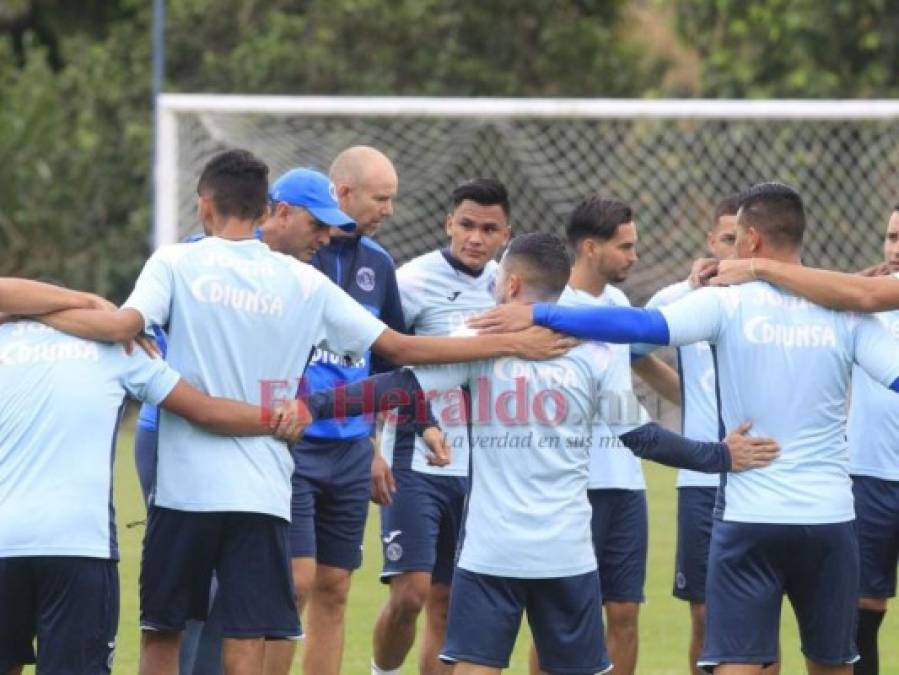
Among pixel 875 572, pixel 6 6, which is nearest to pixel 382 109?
pixel 875 572

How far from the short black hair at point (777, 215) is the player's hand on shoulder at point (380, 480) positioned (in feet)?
7.64

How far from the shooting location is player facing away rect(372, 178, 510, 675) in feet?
27.5

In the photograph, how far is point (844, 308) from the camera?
6.44 meters

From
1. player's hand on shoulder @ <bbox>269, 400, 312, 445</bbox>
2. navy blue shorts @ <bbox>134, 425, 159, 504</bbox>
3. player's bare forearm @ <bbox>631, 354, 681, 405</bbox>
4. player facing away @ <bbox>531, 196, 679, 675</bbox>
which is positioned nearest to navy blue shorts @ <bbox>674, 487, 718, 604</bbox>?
player facing away @ <bbox>531, 196, 679, 675</bbox>

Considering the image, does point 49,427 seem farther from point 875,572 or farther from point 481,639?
point 875,572

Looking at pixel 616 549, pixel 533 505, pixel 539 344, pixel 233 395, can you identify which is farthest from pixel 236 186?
pixel 616 549

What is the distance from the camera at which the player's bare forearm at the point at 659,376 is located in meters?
8.19

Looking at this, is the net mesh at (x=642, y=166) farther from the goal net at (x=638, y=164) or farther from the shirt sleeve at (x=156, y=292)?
the shirt sleeve at (x=156, y=292)

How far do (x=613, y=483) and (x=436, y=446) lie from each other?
85 cm

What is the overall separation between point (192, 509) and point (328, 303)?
911 mm

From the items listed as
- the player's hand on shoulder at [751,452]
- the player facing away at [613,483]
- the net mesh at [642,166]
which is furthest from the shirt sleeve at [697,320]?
the net mesh at [642,166]

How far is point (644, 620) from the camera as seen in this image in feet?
34.9

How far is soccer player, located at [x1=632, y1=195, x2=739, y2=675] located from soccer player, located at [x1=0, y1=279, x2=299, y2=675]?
3.01 m

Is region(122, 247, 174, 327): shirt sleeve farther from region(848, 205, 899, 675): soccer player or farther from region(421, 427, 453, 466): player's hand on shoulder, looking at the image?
region(848, 205, 899, 675): soccer player
